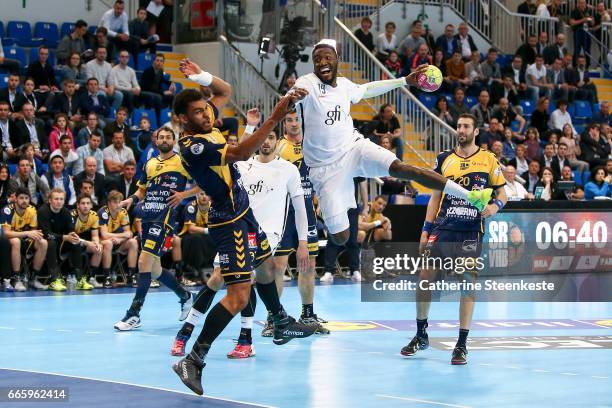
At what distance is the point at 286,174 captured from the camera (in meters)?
11.4

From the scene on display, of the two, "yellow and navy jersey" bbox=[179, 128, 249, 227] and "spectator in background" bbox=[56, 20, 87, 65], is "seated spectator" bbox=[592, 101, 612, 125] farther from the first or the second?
"yellow and navy jersey" bbox=[179, 128, 249, 227]

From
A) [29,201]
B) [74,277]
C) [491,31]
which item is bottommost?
[74,277]

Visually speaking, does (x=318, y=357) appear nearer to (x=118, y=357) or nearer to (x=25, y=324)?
(x=118, y=357)

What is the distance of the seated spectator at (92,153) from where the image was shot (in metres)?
18.4

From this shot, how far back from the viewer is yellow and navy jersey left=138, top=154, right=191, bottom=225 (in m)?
12.8

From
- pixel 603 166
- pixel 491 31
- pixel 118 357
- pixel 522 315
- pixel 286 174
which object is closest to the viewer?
pixel 118 357

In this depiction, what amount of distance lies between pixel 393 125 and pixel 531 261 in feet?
14.0

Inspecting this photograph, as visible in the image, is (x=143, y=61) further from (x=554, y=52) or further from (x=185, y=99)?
(x=185, y=99)

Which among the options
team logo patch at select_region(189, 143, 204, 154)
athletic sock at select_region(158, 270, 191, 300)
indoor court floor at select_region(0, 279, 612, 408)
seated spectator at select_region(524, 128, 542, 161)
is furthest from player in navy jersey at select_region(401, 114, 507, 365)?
seated spectator at select_region(524, 128, 542, 161)

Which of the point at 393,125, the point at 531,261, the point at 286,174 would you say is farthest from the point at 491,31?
the point at 286,174

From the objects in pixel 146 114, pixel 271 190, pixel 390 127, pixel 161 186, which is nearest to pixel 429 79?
pixel 271 190

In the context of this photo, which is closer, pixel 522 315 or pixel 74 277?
pixel 522 315

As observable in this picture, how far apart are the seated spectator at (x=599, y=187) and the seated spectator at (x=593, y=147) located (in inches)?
83.6

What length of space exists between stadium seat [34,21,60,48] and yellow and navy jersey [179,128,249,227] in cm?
1405
